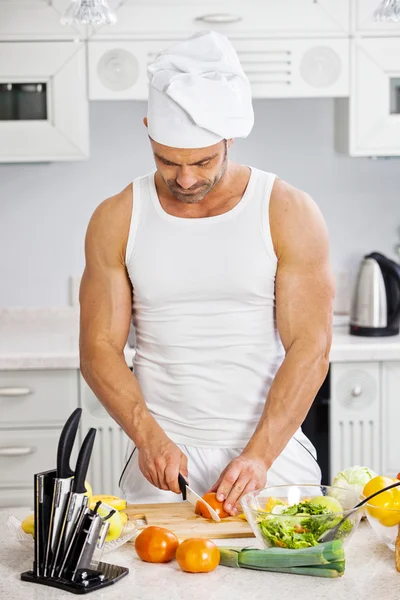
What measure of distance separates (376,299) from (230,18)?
1062 mm

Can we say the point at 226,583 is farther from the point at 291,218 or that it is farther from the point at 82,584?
the point at 291,218

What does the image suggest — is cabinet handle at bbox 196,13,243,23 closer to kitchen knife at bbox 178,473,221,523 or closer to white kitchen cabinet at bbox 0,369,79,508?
white kitchen cabinet at bbox 0,369,79,508

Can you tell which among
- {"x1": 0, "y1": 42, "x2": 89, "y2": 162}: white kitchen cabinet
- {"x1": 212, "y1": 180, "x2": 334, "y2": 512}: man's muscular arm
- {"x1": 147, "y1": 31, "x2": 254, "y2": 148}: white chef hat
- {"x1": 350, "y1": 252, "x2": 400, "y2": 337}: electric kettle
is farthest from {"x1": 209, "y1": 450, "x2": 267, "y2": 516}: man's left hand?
{"x1": 0, "y1": 42, "x2": 89, "y2": 162}: white kitchen cabinet

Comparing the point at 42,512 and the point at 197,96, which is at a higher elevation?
the point at 197,96

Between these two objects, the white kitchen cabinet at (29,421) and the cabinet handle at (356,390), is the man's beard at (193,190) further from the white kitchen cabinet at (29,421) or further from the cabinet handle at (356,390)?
the cabinet handle at (356,390)

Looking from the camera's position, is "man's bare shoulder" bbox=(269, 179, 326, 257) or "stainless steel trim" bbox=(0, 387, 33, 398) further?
"stainless steel trim" bbox=(0, 387, 33, 398)

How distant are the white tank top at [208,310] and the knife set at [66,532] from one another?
1.85 ft

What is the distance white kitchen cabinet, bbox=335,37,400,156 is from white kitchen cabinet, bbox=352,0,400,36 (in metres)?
0.02

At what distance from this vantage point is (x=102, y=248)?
6.07 feet

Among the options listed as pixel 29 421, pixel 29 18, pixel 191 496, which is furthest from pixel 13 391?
pixel 191 496

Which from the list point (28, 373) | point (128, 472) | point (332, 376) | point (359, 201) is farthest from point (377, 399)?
point (128, 472)

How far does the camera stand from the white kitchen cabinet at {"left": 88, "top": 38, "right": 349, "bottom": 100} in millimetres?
3006

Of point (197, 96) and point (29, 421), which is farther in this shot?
point (29, 421)

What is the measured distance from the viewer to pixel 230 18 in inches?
117
